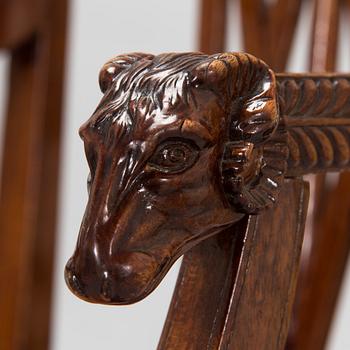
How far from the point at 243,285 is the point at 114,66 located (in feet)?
0.40

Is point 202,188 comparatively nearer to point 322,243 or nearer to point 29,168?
point 322,243

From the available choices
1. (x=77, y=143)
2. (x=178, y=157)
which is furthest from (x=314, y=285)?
(x=77, y=143)

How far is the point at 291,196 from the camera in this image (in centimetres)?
67

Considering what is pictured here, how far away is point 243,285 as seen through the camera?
2.12 feet

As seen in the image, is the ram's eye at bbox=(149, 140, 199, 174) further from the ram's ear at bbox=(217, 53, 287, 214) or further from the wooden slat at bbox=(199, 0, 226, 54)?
the wooden slat at bbox=(199, 0, 226, 54)

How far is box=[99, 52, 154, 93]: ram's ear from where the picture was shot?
0.63m

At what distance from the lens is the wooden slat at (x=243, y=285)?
647mm

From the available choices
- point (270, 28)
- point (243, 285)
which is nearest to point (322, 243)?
point (270, 28)

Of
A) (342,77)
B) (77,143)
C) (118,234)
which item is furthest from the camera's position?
(77,143)

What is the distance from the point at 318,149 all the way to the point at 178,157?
11 centimetres

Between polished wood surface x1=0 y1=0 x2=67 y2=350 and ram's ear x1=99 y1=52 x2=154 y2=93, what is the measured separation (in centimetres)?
83

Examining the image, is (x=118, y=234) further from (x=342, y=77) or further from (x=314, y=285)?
(x=314, y=285)

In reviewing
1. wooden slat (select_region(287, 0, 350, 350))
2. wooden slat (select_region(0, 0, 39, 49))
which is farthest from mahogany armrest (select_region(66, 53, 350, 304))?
wooden slat (select_region(0, 0, 39, 49))

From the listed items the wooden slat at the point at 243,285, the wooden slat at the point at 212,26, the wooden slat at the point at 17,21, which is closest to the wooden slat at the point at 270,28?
the wooden slat at the point at 212,26
